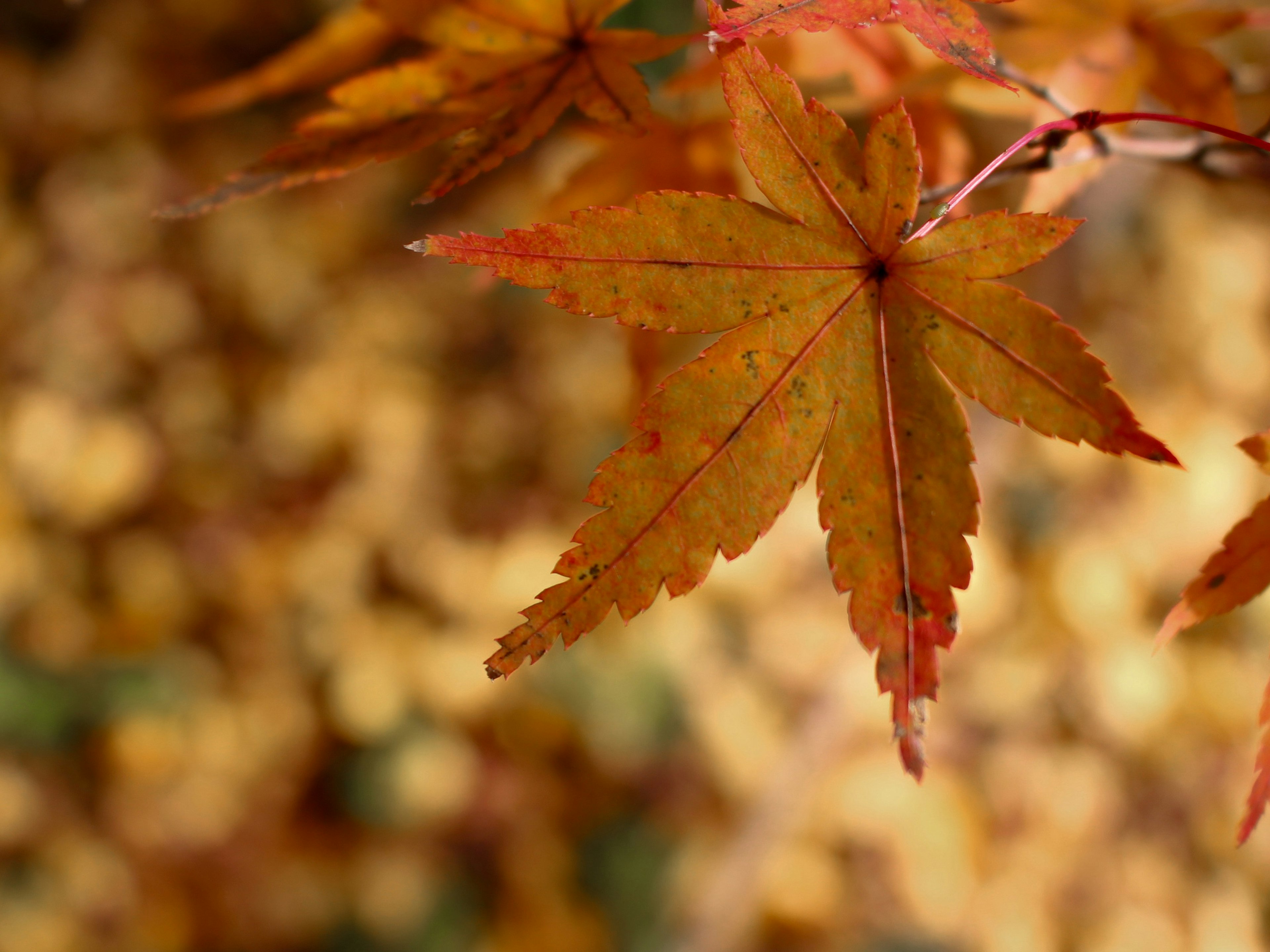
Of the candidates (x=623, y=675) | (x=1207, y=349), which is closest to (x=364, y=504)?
(x=623, y=675)

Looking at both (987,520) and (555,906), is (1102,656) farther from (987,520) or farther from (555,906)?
(555,906)

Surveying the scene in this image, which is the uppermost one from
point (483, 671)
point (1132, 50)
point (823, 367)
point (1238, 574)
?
point (1132, 50)

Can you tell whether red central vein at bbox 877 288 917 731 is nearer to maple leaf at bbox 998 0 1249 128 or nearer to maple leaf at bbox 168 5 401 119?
maple leaf at bbox 998 0 1249 128

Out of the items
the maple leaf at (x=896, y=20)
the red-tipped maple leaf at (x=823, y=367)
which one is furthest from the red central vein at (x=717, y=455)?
the maple leaf at (x=896, y=20)

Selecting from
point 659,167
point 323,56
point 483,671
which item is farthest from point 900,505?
point 483,671

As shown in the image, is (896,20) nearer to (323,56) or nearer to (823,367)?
(823,367)

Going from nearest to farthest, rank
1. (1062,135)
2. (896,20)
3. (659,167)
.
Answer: (896,20), (1062,135), (659,167)

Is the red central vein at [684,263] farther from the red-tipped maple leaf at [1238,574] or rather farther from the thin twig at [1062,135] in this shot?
the red-tipped maple leaf at [1238,574]
